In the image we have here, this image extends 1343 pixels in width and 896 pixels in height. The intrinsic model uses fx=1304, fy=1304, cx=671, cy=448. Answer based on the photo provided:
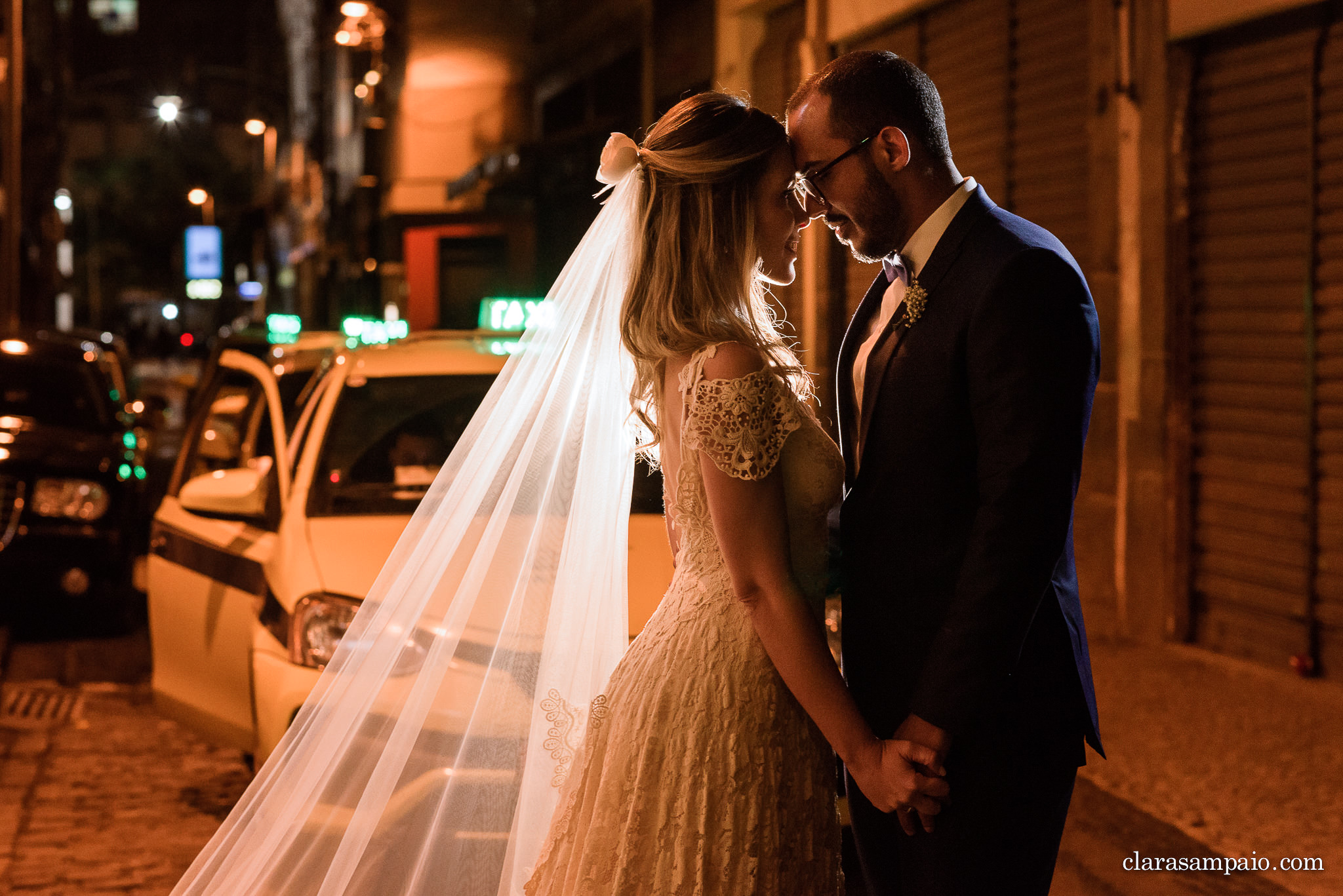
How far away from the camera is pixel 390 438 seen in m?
5.30

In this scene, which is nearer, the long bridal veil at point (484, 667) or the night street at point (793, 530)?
the night street at point (793, 530)

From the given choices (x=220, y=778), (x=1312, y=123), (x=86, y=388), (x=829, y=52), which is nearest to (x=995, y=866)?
(x=220, y=778)

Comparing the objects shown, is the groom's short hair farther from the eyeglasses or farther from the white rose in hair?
the white rose in hair

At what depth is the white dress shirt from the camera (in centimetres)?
243

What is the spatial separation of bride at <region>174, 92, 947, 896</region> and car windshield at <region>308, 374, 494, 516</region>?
221cm

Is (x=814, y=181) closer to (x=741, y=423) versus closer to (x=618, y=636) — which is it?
(x=741, y=423)

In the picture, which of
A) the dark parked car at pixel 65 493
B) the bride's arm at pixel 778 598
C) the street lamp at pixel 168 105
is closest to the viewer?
the bride's arm at pixel 778 598

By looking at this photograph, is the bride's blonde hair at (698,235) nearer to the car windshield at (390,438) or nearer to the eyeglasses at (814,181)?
the eyeglasses at (814,181)

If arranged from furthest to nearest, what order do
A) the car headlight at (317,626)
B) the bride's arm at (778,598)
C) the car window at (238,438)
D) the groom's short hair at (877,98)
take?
the car window at (238,438), the car headlight at (317,626), the groom's short hair at (877,98), the bride's arm at (778,598)

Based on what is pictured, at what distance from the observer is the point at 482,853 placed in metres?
2.76

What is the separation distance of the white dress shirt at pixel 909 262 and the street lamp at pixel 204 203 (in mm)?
63199

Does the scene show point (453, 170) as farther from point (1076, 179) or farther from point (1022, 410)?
point (1022, 410)

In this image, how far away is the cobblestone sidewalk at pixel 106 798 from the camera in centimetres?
460

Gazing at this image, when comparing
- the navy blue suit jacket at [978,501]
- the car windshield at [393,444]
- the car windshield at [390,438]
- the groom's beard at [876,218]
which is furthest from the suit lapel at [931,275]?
the car windshield at [390,438]
